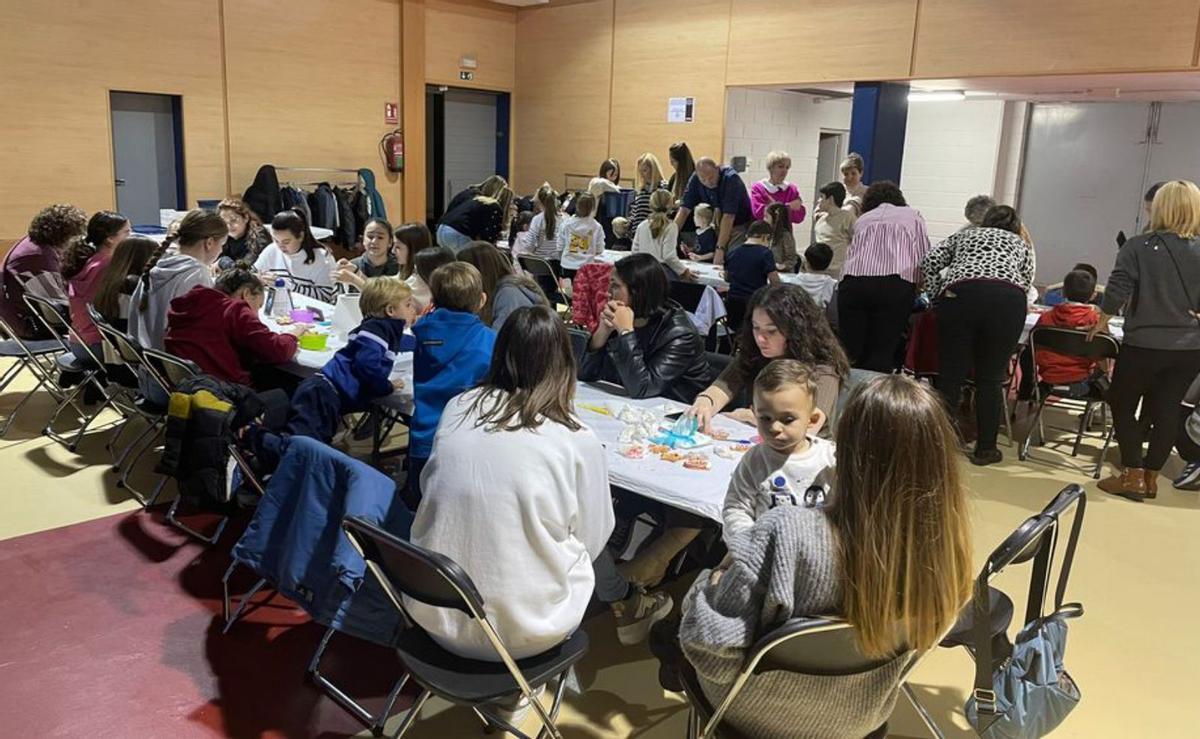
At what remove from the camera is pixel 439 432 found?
216cm

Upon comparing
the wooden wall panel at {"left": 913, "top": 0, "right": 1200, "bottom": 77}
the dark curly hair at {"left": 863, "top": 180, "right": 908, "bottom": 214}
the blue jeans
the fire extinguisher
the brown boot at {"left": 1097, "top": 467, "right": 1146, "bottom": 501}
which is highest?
the wooden wall panel at {"left": 913, "top": 0, "right": 1200, "bottom": 77}

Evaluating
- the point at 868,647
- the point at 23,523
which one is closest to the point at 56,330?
the point at 23,523

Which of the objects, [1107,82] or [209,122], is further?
[209,122]

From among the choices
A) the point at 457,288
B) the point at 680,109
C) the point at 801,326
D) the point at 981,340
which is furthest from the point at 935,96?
the point at 457,288

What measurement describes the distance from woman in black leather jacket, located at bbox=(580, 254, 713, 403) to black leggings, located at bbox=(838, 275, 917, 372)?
214 centimetres

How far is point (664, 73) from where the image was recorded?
1009cm

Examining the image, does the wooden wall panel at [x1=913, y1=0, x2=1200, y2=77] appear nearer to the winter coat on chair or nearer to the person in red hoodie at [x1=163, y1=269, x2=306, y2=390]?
the person in red hoodie at [x1=163, y1=269, x2=306, y2=390]

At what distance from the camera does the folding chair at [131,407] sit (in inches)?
158

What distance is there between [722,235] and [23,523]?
5091 millimetres

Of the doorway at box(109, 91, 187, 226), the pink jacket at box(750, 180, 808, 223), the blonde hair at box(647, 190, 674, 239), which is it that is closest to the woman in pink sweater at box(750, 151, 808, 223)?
the pink jacket at box(750, 180, 808, 223)

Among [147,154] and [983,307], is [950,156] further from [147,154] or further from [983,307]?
[147,154]

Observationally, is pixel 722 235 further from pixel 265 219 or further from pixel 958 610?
pixel 958 610

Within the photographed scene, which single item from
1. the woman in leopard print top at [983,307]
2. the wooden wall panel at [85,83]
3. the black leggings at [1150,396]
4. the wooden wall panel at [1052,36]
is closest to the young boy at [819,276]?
the woman in leopard print top at [983,307]

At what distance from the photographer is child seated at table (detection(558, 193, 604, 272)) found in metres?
7.32
